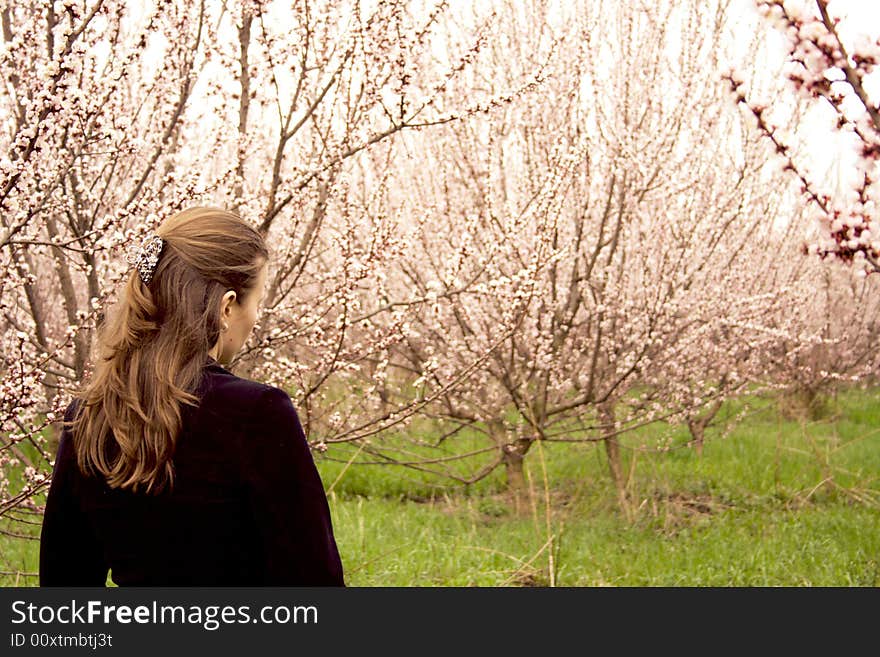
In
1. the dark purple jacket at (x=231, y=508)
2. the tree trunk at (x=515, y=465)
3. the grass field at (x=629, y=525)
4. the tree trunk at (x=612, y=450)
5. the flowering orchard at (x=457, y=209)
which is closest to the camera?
the dark purple jacket at (x=231, y=508)

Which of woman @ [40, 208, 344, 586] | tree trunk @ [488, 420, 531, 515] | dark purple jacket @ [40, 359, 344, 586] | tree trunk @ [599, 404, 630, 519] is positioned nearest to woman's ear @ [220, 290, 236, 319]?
woman @ [40, 208, 344, 586]

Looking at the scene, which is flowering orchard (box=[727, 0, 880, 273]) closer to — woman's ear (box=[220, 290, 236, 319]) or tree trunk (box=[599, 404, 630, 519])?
woman's ear (box=[220, 290, 236, 319])

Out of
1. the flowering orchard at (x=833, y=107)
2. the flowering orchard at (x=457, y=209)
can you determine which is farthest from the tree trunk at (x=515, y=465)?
the flowering orchard at (x=833, y=107)

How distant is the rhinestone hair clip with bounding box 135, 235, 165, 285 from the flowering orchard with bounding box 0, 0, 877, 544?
4.38ft

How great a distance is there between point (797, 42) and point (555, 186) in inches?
98.2

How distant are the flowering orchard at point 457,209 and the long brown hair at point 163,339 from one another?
4.48 feet

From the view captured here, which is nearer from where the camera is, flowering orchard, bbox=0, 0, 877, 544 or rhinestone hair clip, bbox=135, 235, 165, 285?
rhinestone hair clip, bbox=135, 235, 165, 285

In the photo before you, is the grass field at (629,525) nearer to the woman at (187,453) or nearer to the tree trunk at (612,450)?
the tree trunk at (612,450)

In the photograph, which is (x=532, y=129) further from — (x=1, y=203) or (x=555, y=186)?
(x=1, y=203)

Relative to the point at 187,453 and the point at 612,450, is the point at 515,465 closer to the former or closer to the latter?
the point at 612,450

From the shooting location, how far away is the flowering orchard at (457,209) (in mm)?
3758

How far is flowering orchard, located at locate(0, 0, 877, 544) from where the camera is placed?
3.76m

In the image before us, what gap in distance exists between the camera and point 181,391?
1.66 meters

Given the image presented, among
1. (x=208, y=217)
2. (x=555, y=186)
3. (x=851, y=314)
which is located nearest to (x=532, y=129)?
(x=555, y=186)
